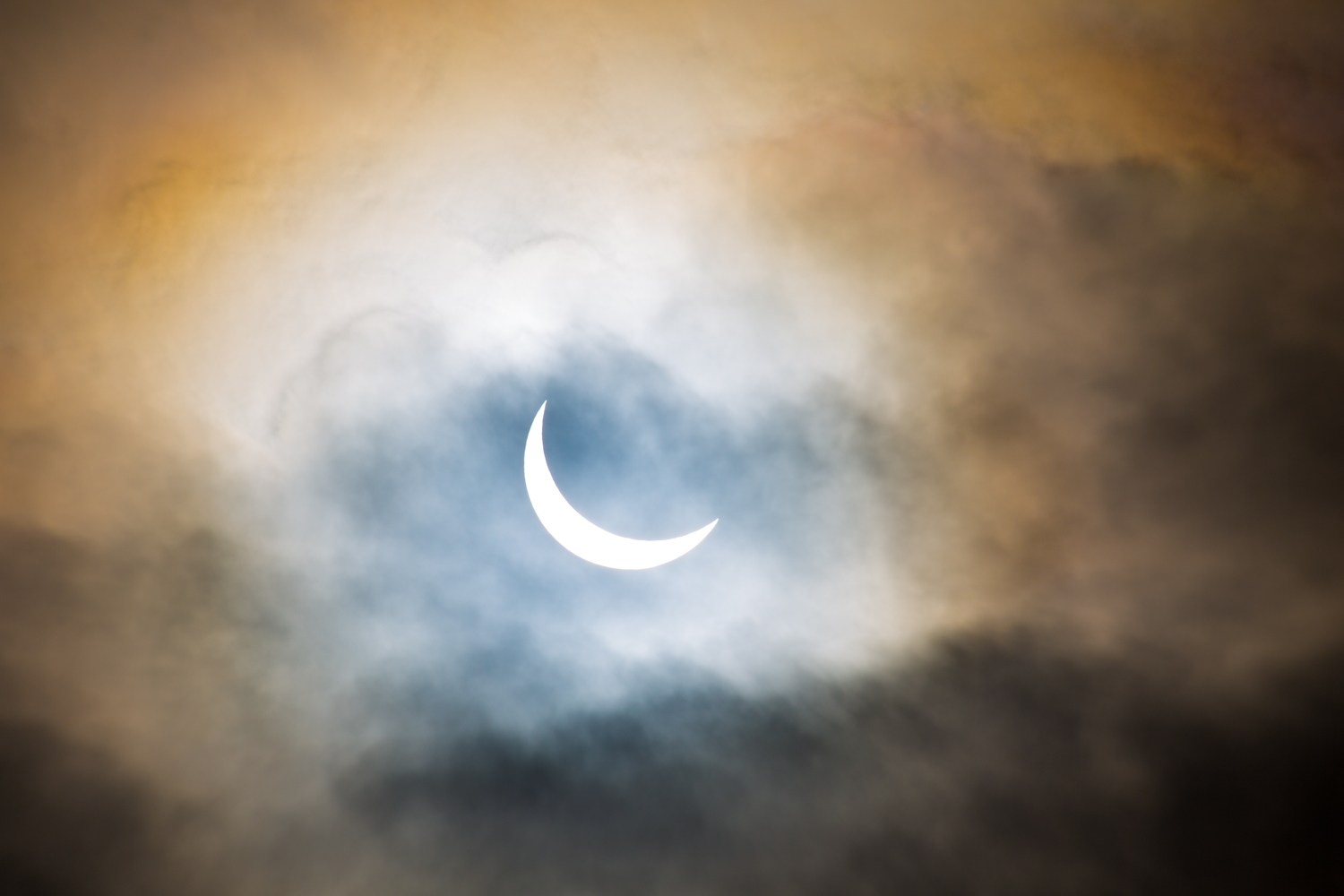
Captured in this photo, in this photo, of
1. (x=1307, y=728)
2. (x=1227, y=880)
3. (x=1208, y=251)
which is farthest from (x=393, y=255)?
(x=1227, y=880)

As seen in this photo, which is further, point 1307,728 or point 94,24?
point 1307,728

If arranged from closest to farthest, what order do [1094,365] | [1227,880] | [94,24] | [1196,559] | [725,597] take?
[94,24] → [1094,365] → [1196,559] → [725,597] → [1227,880]

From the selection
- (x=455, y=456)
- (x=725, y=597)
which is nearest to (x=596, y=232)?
(x=455, y=456)

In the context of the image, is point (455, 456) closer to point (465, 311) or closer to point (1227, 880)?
point (465, 311)

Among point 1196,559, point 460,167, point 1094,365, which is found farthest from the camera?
point 1196,559

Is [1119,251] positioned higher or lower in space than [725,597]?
higher

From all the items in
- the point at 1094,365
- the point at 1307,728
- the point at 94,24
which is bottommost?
the point at 1307,728
